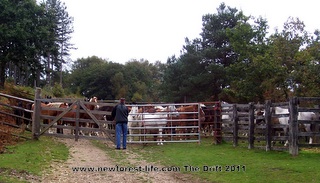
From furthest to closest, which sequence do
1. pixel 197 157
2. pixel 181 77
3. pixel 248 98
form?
1. pixel 181 77
2. pixel 248 98
3. pixel 197 157

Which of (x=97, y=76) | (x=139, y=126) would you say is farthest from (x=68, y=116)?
(x=97, y=76)

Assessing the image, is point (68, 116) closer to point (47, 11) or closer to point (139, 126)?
point (139, 126)

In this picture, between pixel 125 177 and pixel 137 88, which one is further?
pixel 137 88

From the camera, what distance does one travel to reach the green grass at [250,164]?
8.75 meters

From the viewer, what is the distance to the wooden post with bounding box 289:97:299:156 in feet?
38.3

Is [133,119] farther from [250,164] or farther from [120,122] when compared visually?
[250,164]

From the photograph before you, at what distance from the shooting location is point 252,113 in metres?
14.5

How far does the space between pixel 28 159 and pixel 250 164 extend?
5.98m

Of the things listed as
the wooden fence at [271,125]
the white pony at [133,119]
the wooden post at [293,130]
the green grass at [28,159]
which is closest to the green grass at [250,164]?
the wooden post at [293,130]

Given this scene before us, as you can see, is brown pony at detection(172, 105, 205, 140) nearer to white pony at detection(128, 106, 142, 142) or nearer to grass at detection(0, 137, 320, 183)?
white pony at detection(128, 106, 142, 142)

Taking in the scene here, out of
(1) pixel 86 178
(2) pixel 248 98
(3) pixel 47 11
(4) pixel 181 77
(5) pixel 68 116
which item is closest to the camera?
(1) pixel 86 178

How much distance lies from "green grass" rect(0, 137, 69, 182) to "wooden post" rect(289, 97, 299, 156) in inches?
270

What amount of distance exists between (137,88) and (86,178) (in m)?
62.9

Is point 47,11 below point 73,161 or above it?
above
